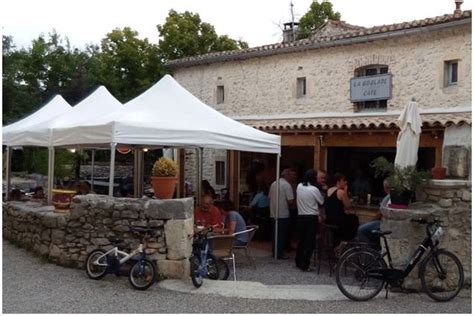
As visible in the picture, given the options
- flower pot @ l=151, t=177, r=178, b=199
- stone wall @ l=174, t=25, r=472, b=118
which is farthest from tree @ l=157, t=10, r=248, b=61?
flower pot @ l=151, t=177, r=178, b=199

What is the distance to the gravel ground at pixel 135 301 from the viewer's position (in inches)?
237

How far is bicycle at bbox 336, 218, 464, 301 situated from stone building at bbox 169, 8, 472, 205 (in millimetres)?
2367

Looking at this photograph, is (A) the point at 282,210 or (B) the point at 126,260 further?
(A) the point at 282,210

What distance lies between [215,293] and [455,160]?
4.25 metres

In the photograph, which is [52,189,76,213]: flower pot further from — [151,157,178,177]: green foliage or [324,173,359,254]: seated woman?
[324,173,359,254]: seated woman

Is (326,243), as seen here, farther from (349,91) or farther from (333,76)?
Answer: (333,76)

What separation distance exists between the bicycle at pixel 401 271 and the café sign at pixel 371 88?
6.56 metres

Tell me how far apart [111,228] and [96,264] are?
1.62 ft

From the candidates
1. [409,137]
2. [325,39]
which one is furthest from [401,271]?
[325,39]

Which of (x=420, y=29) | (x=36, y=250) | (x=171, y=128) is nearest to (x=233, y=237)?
(x=171, y=128)

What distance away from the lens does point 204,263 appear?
7094 millimetres

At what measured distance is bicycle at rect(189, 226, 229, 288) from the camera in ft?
22.5

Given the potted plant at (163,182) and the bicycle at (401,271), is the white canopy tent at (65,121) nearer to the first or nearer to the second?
the potted plant at (163,182)

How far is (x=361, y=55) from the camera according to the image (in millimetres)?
13359
